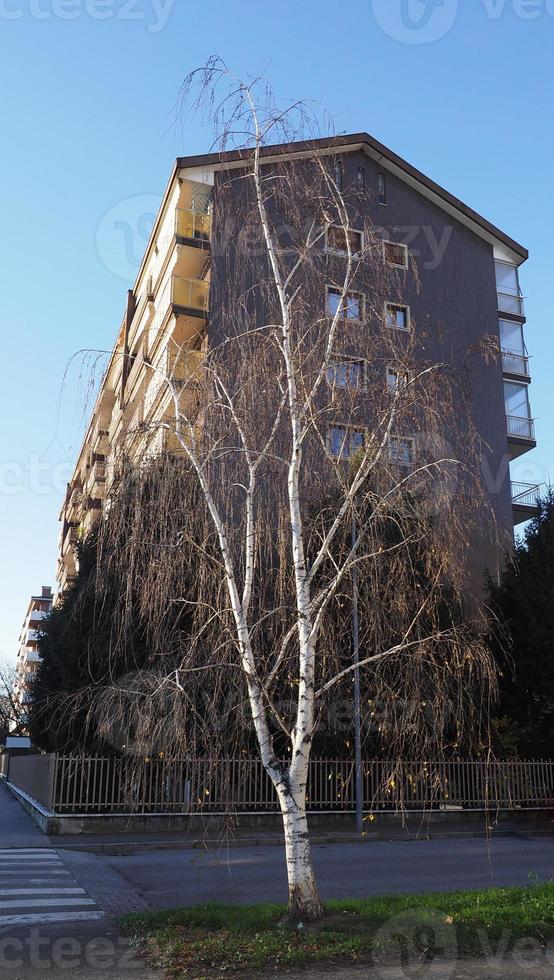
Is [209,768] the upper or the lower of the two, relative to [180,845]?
upper

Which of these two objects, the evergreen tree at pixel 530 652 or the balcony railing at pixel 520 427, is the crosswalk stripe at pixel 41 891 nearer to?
the evergreen tree at pixel 530 652

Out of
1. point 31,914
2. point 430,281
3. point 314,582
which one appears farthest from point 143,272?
point 31,914

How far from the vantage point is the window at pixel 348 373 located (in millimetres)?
9453

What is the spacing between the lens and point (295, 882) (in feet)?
26.8

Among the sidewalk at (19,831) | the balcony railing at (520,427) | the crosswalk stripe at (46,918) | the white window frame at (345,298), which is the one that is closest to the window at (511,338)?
the balcony railing at (520,427)

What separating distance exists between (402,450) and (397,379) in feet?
3.05

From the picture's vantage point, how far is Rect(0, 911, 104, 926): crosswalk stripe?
8.98 meters

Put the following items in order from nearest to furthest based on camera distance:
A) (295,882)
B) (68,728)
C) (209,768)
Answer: (295,882) → (209,768) → (68,728)

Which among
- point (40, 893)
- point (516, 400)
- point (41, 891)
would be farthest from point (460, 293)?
point (40, 893)

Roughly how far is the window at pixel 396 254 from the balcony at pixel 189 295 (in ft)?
47.0

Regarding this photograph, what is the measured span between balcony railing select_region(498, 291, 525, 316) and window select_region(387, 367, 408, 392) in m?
26.7

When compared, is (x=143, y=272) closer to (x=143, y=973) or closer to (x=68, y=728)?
(x=68, y=728)

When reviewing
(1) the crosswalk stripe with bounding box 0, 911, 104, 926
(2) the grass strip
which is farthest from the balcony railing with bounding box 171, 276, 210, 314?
(2) the grass strip

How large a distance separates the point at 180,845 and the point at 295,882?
1005 cm
